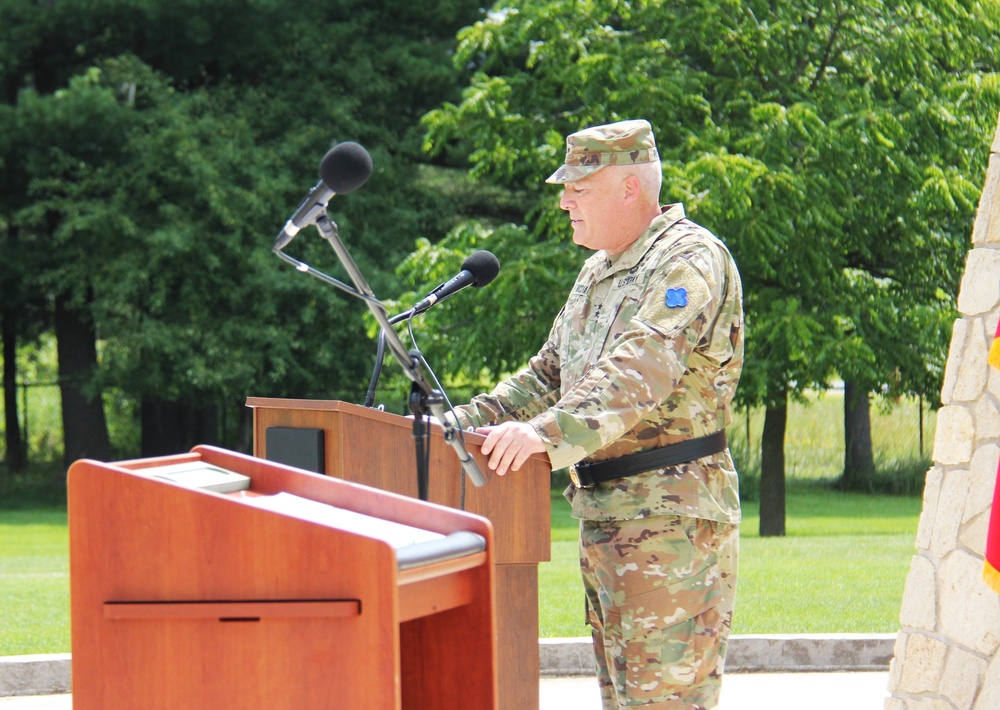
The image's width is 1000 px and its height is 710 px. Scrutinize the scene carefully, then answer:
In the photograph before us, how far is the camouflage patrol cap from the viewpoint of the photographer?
307 cm

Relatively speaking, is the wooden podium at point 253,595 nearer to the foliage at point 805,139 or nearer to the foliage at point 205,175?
the foliage at point 805,139

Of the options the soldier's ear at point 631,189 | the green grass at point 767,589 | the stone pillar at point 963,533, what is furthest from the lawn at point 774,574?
the soldier's ear at point 631,189

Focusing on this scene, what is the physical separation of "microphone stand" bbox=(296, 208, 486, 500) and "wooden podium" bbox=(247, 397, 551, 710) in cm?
27

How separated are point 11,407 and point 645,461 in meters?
20.9

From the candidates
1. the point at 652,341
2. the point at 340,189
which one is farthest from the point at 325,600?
the point at 652,341

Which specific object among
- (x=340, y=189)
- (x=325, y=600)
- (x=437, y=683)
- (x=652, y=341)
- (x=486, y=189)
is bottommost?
(x=437, y=683)

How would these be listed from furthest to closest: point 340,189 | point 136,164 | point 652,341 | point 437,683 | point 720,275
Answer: point 136,164, point 720,275, point 652,341, point 340,189, point 437,683

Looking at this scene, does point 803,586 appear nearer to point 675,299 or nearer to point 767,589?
point 767,589

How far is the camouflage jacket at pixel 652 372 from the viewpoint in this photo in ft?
9.09

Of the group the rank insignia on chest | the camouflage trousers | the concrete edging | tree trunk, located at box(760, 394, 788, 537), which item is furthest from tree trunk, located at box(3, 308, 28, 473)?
the rank insignia on chest

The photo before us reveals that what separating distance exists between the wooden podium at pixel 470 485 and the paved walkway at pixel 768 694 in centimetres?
268

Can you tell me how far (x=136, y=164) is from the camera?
722 inches

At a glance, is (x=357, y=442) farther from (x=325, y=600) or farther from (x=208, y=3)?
(x=208, y=3)

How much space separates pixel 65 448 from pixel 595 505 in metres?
18.8
